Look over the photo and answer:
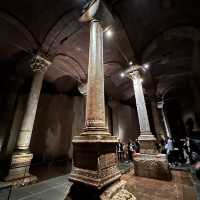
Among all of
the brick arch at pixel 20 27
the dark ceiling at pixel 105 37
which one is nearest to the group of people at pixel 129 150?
the dark ceiling at pixel 105 37

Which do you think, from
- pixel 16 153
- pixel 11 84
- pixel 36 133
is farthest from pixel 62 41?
pixel 36 133

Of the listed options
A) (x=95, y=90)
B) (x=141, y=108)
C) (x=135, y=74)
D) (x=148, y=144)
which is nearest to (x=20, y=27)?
(x=95, y=90)

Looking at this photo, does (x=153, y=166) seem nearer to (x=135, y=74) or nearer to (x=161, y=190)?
(x=161, y=190)

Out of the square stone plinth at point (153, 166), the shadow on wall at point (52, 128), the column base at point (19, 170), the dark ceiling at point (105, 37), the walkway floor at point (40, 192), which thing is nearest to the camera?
the walkway floor at point (40, 192)

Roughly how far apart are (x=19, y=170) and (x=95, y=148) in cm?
359

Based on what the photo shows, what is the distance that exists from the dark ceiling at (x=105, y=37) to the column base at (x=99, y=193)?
4169 millimetres

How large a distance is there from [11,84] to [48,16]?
4681 mm

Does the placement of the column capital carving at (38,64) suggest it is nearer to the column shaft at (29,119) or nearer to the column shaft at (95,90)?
the column shaft at (29,119)

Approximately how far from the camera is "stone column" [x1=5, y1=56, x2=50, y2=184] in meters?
4.03

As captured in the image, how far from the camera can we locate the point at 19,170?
161 inches

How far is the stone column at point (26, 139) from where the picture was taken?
4.03 m

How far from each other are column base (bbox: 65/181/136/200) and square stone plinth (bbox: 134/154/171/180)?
286 centimetres

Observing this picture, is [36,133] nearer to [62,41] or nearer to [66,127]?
[66,127]

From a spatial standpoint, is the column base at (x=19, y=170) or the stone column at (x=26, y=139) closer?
the column base at (x=19, y=170)
